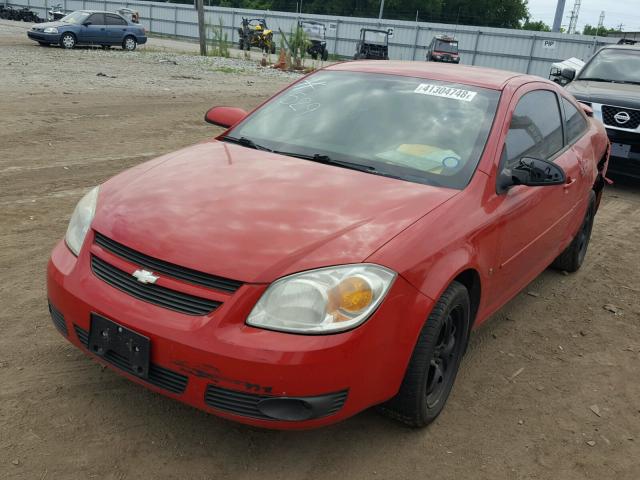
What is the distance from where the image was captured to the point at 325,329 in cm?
225

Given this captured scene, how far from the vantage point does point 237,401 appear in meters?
2.27

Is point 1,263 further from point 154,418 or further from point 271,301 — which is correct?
point 271,301

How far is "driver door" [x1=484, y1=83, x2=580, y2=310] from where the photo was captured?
3252 mm

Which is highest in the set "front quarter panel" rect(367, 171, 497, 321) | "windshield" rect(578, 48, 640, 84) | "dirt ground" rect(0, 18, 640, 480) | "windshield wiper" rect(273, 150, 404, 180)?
"windshield" rect(578, 48, 640, 84)

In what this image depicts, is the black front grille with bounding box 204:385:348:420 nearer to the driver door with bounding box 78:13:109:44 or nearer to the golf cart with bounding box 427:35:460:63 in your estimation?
the driver door with bounding box 78:13:109:44

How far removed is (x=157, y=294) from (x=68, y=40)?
2386cm

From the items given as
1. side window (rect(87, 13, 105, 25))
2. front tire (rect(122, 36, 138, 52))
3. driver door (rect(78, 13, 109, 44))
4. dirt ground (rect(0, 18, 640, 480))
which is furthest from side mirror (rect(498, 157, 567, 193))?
front tire (rect(122, 36, 138, 52))

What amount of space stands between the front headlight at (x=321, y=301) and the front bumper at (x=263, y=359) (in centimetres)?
3

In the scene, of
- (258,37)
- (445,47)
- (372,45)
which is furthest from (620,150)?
(258,37)

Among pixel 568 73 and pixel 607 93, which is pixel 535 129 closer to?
pixel 607 93

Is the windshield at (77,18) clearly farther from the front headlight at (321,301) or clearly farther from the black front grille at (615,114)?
the front headlight at (321,301)

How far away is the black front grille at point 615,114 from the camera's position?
26.1 feet

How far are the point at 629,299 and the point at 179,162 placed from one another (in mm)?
3510

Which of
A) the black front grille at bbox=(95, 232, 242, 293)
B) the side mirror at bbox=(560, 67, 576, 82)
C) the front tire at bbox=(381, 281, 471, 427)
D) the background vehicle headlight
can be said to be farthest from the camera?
the side mirror at bbox=(560, 67, 576, 82)
